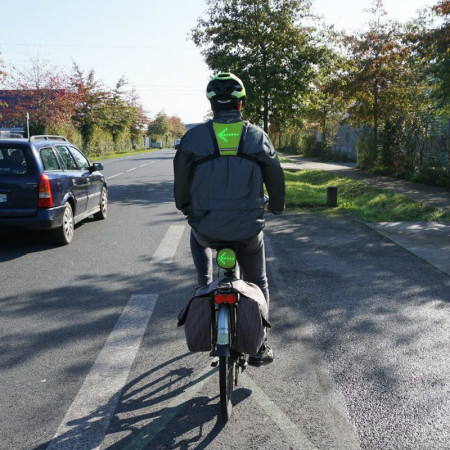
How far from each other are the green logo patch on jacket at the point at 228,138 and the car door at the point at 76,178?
20.0 ft

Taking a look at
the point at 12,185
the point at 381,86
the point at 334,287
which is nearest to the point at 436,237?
the point at 334,287

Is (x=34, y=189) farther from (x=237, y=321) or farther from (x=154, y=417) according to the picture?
(x=237, y=321)

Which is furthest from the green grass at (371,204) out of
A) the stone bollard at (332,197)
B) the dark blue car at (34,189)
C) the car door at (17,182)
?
the car door at (17,182)

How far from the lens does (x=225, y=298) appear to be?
3.09m

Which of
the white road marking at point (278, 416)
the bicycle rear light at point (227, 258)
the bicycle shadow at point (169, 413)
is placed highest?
the bicycle rear light at point (227, 258)

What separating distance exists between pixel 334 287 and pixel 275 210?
268cm

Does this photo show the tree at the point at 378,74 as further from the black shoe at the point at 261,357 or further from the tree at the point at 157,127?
the tree at the point at 157,127

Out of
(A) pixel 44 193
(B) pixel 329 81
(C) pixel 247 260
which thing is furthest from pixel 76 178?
(B) pixel 329 81

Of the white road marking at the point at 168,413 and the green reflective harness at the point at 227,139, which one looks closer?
the white road marking at the point at 168,413

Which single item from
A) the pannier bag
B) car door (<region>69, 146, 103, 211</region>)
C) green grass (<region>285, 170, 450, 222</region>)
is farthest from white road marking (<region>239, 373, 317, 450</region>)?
green grass (<region>285, 170, 450, 222</region>)

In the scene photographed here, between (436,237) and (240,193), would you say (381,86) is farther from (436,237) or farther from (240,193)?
(240,193)

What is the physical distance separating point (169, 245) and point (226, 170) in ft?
17.9

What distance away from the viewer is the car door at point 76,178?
8.94 metres

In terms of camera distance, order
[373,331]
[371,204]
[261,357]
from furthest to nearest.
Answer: [371,204]
[373,331]
[261,357]
